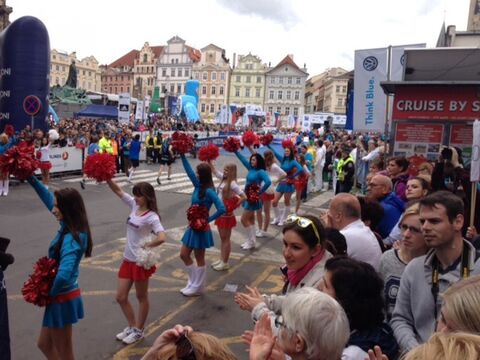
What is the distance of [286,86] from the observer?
10012 centimetres

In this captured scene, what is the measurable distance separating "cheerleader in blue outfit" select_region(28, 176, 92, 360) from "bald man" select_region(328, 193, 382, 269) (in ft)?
6.98

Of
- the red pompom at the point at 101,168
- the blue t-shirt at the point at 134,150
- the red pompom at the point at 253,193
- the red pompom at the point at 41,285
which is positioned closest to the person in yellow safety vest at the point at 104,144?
the blue t-shirt at the point at 134,150

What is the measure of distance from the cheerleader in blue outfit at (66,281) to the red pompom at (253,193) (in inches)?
190

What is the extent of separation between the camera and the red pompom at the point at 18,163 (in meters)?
3.83

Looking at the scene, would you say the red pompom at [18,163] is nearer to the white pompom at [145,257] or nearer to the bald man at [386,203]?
the white pompom at [145,257]

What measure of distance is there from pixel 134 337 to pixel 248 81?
326 ft

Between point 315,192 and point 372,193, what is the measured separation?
1153 centimetres

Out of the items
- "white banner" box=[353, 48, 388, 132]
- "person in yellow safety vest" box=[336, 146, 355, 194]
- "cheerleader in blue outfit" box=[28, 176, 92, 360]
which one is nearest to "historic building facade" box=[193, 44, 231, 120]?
"person in yellow safety vest" box=[336, 146, 355, 194]

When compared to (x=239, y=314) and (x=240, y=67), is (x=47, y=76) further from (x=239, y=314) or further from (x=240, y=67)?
(x=240, y=67)

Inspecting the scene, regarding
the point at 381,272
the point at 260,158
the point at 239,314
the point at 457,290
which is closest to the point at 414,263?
the point at 381,272

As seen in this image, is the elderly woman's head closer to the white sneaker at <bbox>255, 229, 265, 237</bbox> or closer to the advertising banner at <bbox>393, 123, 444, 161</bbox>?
the white sneaker at <bbox>255, 229, 265, 237</bbox>

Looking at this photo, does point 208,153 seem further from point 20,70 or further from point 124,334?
point 20,70

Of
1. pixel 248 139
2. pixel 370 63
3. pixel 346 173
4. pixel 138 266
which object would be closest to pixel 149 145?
pixel 346 173

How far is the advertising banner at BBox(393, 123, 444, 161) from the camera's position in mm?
9977
